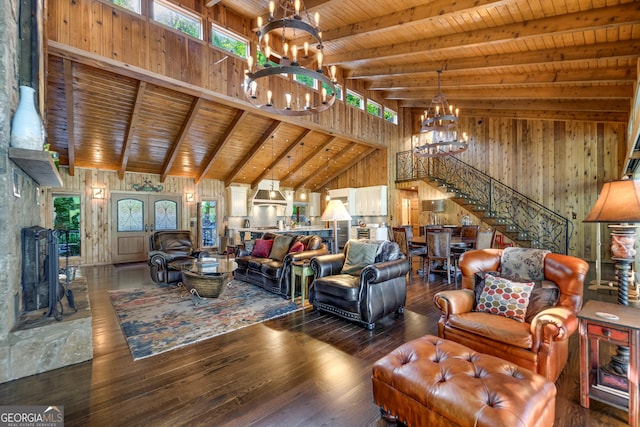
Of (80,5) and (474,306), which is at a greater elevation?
(80,5)

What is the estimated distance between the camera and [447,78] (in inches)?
267

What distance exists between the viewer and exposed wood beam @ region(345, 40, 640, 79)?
4062mm

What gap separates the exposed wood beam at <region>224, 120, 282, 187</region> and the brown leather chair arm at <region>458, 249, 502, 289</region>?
6023 mm

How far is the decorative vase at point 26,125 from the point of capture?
2.34 m

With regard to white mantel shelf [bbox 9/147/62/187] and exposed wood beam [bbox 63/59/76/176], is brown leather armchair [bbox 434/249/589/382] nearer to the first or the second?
white mantel shelf [bbox 9/147/62/187]

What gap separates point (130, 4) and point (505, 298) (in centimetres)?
688

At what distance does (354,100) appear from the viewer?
28.9ft

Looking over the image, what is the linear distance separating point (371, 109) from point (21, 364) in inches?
378

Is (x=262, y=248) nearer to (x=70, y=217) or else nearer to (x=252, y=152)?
(x=252, y=152)

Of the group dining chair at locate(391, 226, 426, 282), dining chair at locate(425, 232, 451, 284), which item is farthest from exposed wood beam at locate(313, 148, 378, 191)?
dining chair at locate(425, 232, 451, 284)

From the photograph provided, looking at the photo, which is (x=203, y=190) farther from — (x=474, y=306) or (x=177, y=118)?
(x=474, y=306)

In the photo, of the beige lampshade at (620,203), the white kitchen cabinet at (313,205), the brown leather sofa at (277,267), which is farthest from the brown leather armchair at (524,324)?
the white kitchen cabinet at (313,205)

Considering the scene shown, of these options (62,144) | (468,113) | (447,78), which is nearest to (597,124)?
(468,113)

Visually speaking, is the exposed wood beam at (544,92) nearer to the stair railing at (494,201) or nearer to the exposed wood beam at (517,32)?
the exposed wood beam at (517,32)
